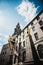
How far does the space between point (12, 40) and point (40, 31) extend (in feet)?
39.4

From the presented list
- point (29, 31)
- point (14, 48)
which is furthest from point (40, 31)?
point (14, 48)

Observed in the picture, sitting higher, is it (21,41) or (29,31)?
(29,31)

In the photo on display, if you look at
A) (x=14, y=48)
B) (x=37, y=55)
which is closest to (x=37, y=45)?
(x=37, y=55)

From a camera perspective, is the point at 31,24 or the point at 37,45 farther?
the point at 31,24

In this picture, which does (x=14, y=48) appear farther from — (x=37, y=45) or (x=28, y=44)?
(x=37, y=45)

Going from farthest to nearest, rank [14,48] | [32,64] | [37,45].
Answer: [14,48] → [37,45] → [32,64]

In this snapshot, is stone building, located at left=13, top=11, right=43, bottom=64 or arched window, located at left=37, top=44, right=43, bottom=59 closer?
arched window, located at left=37, top=44, right=43, bottom=59

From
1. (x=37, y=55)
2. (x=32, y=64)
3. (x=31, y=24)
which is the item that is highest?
(x=31, y=24)

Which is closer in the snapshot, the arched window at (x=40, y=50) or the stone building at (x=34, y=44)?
the arched window at (x=40, y=50)

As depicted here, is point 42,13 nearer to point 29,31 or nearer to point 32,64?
point 29,31

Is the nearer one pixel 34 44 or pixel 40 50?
pixel 40 50

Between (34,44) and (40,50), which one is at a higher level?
(34,44)

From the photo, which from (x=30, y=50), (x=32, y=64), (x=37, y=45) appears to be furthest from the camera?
(x=30, y=50)

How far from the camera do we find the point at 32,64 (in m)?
18.8
